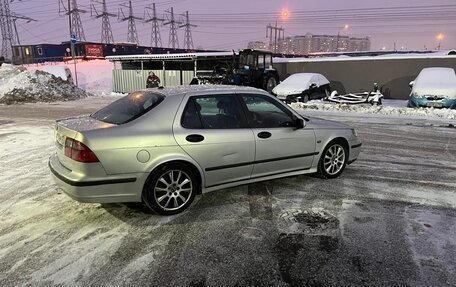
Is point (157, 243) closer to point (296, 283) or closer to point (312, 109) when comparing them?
point (296, 283)

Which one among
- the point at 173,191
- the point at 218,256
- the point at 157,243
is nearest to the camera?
the point at 218,256

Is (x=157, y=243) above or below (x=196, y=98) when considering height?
below

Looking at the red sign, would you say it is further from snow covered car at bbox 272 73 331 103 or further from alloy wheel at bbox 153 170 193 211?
alloy wheel at bbox 153 170 193 211

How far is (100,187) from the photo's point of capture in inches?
156

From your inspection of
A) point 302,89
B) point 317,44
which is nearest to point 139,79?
point 302,89

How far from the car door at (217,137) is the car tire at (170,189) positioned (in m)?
0.20

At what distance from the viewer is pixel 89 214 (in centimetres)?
446

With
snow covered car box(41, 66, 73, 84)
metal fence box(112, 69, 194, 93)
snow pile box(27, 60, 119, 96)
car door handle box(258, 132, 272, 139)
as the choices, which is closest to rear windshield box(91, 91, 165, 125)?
car door handle box(258, 132, 272, 139)

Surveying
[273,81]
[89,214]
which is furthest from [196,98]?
[273,81]

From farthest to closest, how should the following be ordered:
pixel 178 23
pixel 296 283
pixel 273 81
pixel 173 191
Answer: pixel 178 23
pixel 273 81
pixel 173 191
pixel 296 283

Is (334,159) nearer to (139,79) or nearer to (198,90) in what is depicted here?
(198,90)

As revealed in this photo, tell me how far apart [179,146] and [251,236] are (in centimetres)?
127

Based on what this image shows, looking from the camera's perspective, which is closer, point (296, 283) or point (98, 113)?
point (296, 283)

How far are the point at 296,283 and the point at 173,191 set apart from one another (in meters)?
1.84
